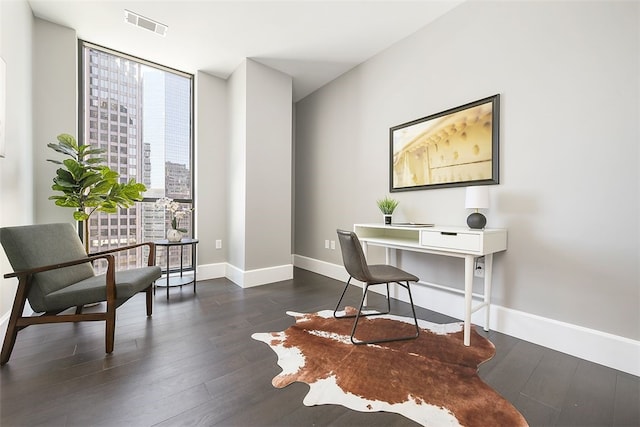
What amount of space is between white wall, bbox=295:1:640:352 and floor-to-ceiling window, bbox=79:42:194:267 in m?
2.86

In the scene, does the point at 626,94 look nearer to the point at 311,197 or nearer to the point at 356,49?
the point at 356,49

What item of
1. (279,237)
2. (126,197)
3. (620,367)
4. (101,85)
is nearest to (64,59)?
(101,85)

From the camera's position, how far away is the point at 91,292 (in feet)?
5.62

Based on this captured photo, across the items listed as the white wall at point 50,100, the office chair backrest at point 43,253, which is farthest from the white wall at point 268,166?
the white wall at point 50,100

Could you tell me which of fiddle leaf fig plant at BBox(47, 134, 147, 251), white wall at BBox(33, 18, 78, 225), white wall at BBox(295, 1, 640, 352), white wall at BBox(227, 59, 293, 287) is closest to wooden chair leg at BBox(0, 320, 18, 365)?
fiddle leaf fig plant at BBox(47, 134, 147, 251)

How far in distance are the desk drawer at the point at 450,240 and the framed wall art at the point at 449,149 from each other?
609 millimetres

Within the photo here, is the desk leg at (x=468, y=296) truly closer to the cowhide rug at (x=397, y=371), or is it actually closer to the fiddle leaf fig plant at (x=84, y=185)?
the cowhide rug at (x=397, y=371)

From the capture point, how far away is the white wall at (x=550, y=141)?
63.1 inches

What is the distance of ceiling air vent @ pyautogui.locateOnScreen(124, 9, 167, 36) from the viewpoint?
2.45m

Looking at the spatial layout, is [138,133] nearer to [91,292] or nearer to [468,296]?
[91,292]

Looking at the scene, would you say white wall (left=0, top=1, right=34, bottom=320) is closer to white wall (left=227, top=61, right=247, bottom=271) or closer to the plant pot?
the plant pot

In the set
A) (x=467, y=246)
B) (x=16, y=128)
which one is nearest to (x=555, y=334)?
(x=467, y=246)

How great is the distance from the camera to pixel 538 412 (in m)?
1.24

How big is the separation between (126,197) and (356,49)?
2919 mm
